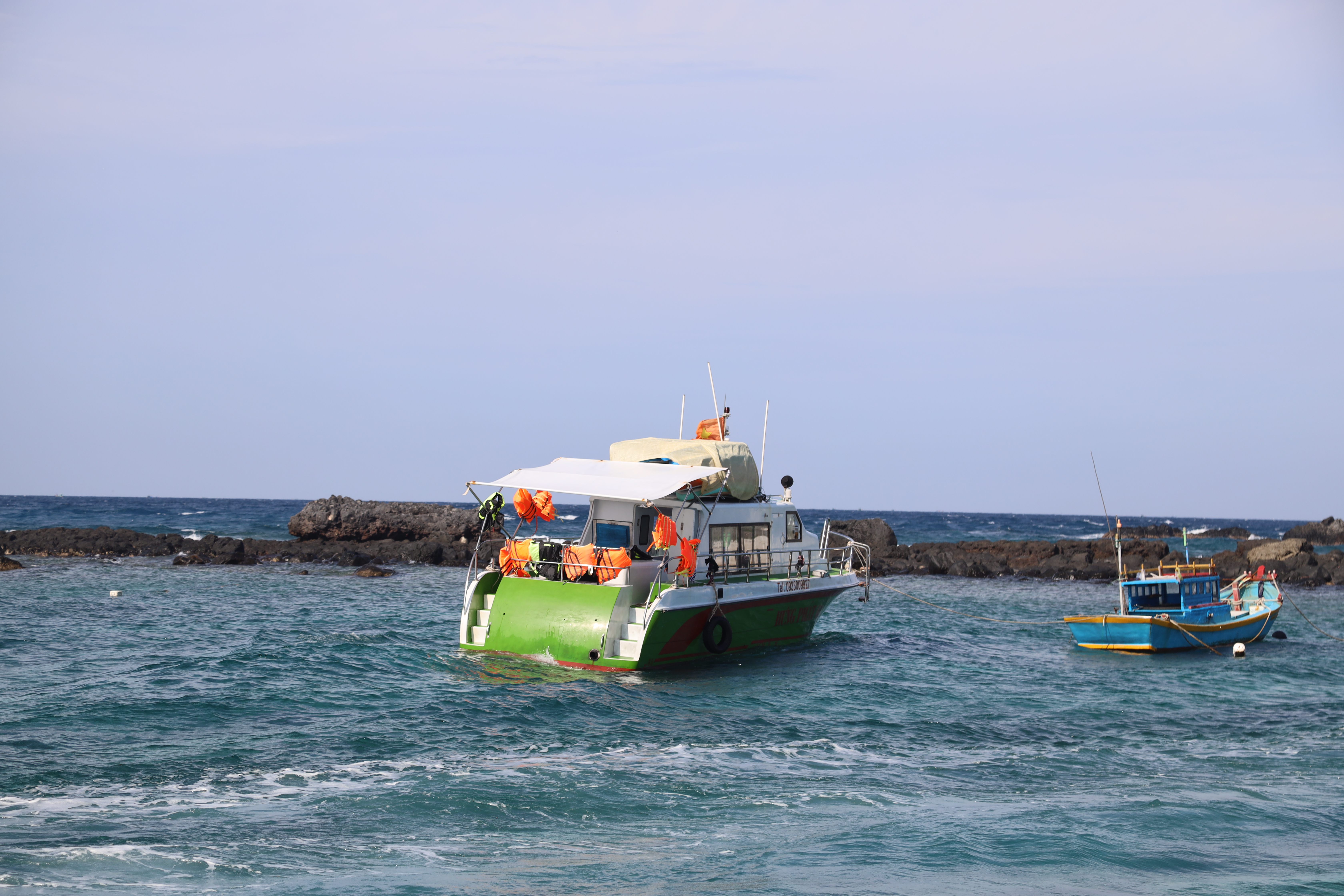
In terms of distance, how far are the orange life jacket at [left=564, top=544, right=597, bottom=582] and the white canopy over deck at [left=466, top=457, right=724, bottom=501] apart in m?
1.08

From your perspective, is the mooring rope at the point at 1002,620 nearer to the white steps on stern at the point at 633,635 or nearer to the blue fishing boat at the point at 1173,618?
the blue fishing boat at the point at 1173,618

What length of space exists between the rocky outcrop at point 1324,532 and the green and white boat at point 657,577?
61662mm

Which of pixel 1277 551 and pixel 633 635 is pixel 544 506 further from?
pixel 1277 551

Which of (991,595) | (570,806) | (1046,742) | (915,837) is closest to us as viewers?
(915,837)

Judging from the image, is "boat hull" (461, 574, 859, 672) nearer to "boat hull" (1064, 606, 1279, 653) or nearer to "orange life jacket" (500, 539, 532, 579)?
"orange life jacket" (500, 539, 532, 579)

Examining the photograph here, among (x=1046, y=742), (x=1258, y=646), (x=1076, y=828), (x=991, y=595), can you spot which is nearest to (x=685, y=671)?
(x=1046, y=742)

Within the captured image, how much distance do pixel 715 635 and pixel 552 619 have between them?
10.4ft

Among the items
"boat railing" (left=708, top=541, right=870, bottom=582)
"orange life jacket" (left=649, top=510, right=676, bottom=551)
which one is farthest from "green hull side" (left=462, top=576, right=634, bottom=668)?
"boat railing" (left=708, top=541, right=870, bottom=582)

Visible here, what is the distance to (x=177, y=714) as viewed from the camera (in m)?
15.9

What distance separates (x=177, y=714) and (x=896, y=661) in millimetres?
13877

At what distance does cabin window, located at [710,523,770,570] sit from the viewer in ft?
72.4

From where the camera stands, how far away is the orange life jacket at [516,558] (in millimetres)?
21125

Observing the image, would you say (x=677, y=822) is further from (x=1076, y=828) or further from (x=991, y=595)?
(x=991, y=595)

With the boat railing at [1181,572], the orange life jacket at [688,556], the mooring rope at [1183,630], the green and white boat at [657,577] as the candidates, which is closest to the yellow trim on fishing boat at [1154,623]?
the mooring rope at [1183,630]
